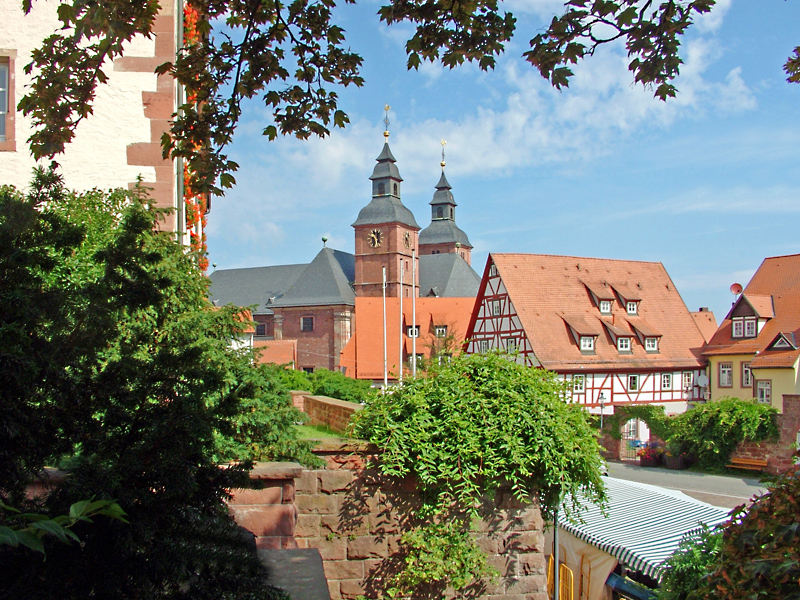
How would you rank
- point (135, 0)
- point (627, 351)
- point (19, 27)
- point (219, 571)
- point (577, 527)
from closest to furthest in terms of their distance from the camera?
point (219, 571) → point (135, 0) → point (19, 27) → point (577, 527) → point (627, 351)

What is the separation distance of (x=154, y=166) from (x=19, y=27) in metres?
1.88

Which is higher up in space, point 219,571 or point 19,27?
point 19,27

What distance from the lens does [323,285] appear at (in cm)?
7525

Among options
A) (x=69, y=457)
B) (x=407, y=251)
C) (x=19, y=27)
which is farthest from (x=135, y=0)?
(x=407, y=251)

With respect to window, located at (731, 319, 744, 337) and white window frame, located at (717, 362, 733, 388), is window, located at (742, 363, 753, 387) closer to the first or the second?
white window frame, located at (717, 362, 733, 388)

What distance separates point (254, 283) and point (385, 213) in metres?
17.5

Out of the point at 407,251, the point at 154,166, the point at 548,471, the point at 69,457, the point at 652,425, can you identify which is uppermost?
the point at 407,251

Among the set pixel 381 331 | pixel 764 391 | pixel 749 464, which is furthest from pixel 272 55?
pixel 381 331

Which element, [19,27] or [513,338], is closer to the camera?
[19,27]

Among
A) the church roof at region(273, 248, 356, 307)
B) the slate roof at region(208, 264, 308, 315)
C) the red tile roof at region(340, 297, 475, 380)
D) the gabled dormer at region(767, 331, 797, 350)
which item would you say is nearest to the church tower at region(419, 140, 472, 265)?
the church roof at region(273, 248, 356, 307)

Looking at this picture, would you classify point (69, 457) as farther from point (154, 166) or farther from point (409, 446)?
point (154, 166)

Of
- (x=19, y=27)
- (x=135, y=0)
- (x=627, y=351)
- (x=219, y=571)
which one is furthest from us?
(x=627, y=351)

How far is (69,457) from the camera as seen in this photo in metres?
2.03

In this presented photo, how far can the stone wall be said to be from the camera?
5.67m
